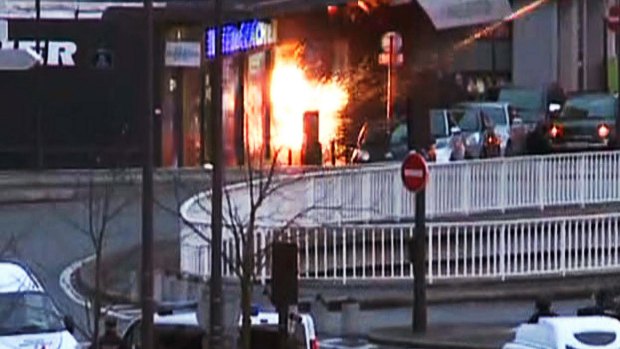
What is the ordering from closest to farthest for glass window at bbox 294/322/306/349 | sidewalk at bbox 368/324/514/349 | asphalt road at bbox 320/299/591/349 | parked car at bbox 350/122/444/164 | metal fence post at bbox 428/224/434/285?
glass window at bbox 294/322/306/349
sidewalk at bbox 368/324/514/349
asphalt road at bbox 320/299/591/349
metal fence post at bbox 428/224/434/285
parked car at bbox 350/122/444/164

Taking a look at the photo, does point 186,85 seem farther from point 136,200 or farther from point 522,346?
point 522,346

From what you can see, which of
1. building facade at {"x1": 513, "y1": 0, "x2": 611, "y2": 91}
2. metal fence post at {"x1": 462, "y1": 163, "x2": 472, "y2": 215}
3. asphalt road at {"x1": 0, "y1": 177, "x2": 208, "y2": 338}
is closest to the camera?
metal fence post at {"x1": 462, "y1": 163, "x2": 472, "y2": 215}

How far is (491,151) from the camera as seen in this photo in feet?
143

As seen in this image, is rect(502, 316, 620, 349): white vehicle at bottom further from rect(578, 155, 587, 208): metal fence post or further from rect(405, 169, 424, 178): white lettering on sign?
rect(578, 155, 587, 208): metal fence post

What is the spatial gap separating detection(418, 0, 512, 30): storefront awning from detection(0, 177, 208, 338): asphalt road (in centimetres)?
1323

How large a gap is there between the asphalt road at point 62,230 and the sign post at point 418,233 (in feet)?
20.0

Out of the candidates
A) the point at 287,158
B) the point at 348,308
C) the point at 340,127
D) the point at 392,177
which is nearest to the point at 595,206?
the point at 392,177

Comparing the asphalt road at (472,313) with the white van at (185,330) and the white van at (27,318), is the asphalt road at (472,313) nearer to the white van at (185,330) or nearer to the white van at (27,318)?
the white van at (185,330)

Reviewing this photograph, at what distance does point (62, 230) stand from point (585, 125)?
12.2m

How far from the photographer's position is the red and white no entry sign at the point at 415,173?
95.9ft

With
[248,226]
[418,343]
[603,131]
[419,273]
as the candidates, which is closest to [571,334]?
[248,226]

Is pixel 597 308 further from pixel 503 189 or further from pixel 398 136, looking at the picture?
pixel 398 136

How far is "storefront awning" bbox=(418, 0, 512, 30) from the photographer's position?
53.8 m

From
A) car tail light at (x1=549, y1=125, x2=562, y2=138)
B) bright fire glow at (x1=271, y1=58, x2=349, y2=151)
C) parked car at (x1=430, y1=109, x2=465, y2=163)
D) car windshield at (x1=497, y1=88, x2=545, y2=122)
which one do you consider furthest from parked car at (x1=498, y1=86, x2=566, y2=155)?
bright fire glow at (x1=271, y1=58, x2=349, y2=151)
